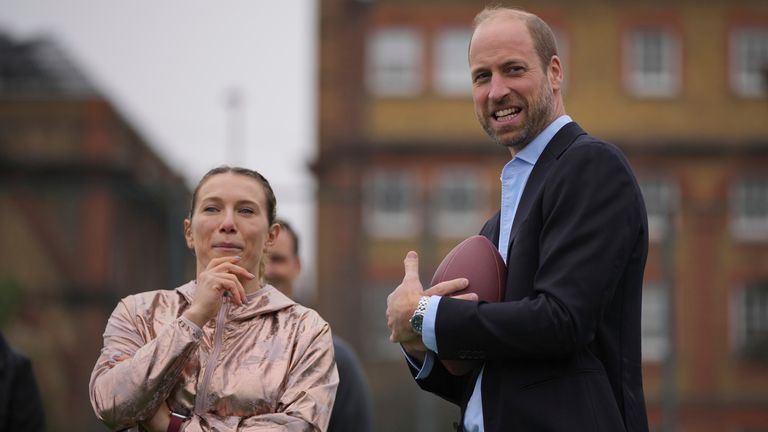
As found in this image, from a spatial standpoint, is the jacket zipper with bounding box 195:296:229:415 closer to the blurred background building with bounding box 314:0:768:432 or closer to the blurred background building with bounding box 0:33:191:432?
the blurred background building with bounding box 0:33:191:432

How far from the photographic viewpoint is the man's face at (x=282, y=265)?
17.1ft

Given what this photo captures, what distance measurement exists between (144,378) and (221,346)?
0.29 meters

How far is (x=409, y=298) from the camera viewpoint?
10.0ft

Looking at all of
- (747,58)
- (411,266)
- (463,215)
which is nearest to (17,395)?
(411,266)

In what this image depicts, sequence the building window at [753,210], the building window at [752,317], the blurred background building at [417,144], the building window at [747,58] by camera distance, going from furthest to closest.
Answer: the building window at [747,58] → the building window at [753,210] → the blurred background building at [417,144] → the building window at [752,317]

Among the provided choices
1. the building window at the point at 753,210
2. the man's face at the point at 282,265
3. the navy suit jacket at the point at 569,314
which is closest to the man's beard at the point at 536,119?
the navy suit jacket at the point at 569,314

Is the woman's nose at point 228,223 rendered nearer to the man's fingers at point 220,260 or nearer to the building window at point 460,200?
the man's fingers at point 220,260

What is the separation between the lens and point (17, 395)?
494 centimetres

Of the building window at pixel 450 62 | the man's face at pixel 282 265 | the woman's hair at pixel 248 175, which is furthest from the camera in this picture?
the building window at pixel 450 62

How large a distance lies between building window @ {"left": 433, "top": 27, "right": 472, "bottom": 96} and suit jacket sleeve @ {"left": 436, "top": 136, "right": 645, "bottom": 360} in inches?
1047

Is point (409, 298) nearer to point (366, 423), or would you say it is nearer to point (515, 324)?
point (515, 324)

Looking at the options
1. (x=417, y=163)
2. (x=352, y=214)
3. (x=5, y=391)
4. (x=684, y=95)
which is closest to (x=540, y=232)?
(x=5, y=391)

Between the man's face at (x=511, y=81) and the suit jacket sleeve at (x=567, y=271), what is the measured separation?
217mm

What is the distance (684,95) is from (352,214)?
13562 millimetres
